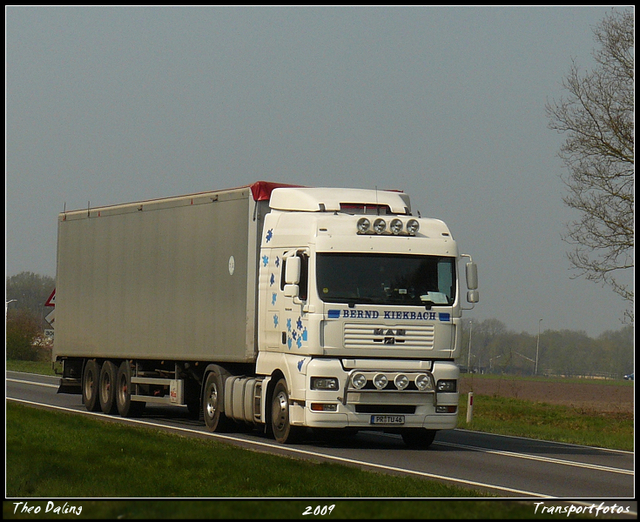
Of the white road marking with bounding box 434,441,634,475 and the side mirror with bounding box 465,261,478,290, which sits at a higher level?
the side mirror with bounding box 465,261,478,290

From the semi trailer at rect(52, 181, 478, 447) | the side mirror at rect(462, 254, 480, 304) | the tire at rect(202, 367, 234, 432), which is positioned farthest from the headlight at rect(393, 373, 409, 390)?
the tire at rect(202, 367, 234, 432)

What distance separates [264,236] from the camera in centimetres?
1773

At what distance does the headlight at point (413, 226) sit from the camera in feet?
54.6

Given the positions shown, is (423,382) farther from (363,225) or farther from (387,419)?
(363,225)

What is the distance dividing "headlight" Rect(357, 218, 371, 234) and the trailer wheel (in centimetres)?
951

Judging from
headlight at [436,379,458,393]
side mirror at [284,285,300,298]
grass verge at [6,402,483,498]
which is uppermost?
side mirror at [284,285,300,298]

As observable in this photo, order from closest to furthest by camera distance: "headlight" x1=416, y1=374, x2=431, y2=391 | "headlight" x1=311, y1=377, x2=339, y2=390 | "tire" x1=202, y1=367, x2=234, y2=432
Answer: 1. "headlight" x1=311, y1=377, x2=339, y2=390
2. "headlight" x1=416, y1=374, x2=431, y2=391
3. "tire" x1=202, y1=367, x2=234, y2=432

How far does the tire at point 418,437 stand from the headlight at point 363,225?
3.36m

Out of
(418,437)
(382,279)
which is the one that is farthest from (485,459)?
(382,279)

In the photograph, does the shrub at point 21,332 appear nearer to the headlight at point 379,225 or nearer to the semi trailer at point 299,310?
the semi trailer at point 299,310

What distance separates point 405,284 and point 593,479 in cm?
422

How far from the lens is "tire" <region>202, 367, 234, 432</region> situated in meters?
18.8

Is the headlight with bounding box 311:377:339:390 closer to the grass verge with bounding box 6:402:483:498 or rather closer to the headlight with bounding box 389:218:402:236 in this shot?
Answer: the grass verge with bounding box 6:402:483:498
